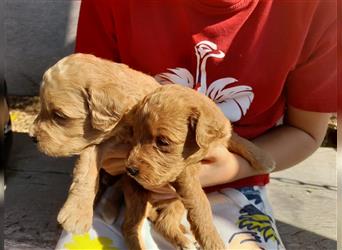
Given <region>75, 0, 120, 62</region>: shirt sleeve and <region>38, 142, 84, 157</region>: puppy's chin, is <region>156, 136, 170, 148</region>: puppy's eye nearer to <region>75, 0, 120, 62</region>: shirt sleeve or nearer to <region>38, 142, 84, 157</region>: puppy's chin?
<region>38, 142, 84, 157</region>: puppy's chin

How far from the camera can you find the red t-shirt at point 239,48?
5.46 feet

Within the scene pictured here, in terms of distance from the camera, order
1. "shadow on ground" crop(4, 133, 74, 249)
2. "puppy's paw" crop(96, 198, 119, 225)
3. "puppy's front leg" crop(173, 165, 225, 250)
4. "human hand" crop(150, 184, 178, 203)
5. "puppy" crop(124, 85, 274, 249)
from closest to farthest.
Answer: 1. "puppy" crop(124, 85, 274, 249)
2. "puppy's front leg" crop(173, 165, 225, 250)
3. "human hand" crop(150, 184, 178, 203)
4. "puppy's paw" crop(96, 198, 119, 225)
5. "shadow on ground" crop(4, 133, 74, 249)

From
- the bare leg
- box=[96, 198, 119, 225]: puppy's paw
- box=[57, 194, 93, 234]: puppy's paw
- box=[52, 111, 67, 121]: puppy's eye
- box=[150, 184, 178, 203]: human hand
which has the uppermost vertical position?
box=[52, 111, 67, 121]: puppy's eye

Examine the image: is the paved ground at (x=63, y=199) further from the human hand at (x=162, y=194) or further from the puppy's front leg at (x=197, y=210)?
the puppy's front leg at (x=197, y=210)

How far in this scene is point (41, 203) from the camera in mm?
2357

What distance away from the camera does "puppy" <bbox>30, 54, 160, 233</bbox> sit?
49.8 inches

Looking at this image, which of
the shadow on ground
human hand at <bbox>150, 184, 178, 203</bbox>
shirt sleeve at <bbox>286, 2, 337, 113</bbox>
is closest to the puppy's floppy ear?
human hand at <bbox>150, 184, 178, 203</bbox>

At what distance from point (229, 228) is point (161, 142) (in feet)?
1.61

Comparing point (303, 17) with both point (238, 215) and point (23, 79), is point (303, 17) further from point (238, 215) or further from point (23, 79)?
point (23, 79)

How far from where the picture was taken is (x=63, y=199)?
238cm

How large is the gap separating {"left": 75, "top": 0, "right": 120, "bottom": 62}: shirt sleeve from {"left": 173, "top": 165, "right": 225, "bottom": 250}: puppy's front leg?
58 cm

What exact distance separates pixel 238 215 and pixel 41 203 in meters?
0.96

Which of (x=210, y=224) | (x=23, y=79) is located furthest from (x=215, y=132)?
(x=23, y=79)

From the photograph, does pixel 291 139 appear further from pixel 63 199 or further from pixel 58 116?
pixel 63 199
